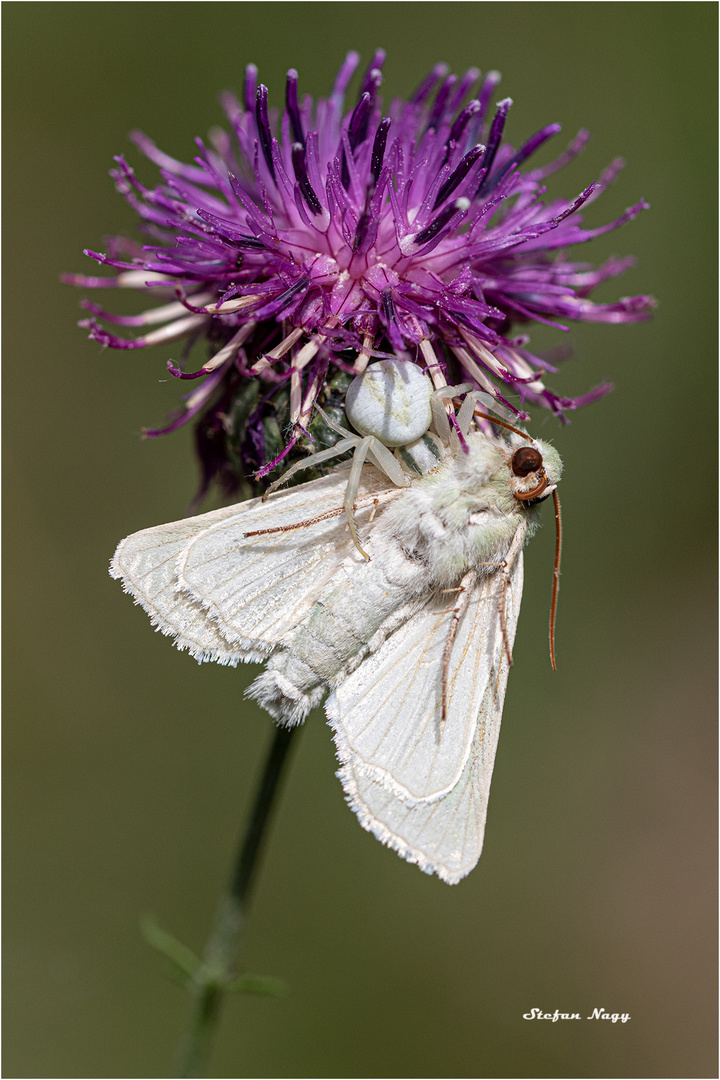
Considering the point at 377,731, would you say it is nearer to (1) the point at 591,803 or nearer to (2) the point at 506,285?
(2) the point at 506,285

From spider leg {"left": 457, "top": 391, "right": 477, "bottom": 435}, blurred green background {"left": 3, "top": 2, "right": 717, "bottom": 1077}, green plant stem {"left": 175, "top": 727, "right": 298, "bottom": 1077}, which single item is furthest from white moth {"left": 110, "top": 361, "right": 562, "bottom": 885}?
blurred green background {"left": 3, "top": 2, "right": 717, "bottom": 1077}

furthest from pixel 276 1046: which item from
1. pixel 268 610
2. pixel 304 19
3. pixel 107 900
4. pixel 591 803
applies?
pixel 304 19

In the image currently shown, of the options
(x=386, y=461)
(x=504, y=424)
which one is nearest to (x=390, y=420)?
(x=386, y=461)

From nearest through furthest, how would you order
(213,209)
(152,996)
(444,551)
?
1. (444,551)
2. (213,209)
3. (152,996)

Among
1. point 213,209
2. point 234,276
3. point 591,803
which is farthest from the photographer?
point 591,803

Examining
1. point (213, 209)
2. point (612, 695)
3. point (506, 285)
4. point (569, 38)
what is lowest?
point (612, 695)

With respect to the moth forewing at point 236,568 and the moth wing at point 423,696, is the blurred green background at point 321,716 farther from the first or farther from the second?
the moth forewing at point 236,568

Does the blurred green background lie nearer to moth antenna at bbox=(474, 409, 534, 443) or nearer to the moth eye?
moth antenna at bbox=(474, 409, 534, 443)
